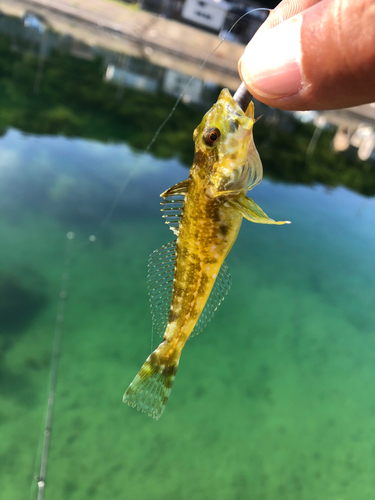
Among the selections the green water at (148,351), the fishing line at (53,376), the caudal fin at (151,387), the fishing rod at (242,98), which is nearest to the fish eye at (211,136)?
the fishing rod at (242,98)

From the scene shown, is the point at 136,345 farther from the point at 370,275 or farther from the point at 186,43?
the point at 186,43

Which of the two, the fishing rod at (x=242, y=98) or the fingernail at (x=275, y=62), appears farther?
the fishing rod at (x=242, y=98)

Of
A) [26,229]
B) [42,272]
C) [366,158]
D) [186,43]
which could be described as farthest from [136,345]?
[186,43]

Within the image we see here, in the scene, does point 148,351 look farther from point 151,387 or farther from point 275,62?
point 275,62

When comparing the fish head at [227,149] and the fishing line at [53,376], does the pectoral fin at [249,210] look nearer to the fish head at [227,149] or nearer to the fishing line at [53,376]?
the fish head at [227,149]

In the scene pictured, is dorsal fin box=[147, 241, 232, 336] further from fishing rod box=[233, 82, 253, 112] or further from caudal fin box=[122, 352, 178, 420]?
fishing rod box=[233, 82, 253, 112]

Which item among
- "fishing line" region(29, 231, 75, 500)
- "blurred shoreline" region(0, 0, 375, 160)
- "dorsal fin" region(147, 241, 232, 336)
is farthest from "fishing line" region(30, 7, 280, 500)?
"blurred shoreline" region(0, 0, 375, 160)
